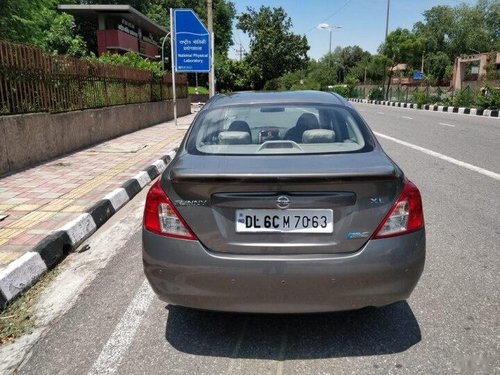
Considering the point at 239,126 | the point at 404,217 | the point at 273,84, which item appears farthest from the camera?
the point at 273,84

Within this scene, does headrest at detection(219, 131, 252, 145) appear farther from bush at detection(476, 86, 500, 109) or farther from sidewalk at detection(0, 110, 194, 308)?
bush at detection(476, 86, 500, 109)

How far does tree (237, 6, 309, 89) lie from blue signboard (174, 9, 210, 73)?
34.6m

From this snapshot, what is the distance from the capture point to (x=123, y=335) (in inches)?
113

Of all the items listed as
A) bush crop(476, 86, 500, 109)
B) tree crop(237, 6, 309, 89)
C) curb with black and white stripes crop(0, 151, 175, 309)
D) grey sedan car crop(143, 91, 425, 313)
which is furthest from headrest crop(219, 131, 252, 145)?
tree crop(237, 6, 309, 89)

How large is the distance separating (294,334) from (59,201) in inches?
159

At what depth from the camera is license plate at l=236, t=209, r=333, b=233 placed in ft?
8.08

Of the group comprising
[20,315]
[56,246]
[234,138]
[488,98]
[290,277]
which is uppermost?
[234,138]

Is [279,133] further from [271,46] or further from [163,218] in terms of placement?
[271,46]

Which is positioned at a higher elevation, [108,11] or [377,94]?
[108,11]

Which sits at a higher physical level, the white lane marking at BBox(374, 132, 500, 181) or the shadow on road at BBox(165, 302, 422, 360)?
the white lane marking at BBox(374, 132, 500, 181)

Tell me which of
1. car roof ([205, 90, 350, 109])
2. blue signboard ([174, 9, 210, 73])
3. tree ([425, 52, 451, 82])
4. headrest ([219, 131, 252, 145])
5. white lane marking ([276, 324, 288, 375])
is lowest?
white lane marking ([276, 324, 288, 375])

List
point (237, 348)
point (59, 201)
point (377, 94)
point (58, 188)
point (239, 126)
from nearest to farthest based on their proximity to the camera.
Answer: point (237, 348) → point (239, 126) → point (59, 201) → point (58, 188) → point (377, 94)

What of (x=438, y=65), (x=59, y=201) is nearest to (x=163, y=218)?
(x=59, y=201)

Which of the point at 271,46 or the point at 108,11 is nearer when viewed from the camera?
the point at 108,11
